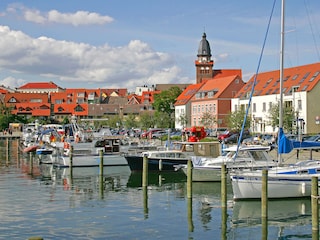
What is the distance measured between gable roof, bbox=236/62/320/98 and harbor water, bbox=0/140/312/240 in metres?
48.0

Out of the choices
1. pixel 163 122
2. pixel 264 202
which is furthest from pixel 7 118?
pixel 264 202

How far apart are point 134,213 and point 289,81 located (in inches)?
2589

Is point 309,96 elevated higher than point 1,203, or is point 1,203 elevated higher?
point 309,96

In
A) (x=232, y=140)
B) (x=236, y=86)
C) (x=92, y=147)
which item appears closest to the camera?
(x=92, y=147)

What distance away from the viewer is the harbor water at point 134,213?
2359 cm

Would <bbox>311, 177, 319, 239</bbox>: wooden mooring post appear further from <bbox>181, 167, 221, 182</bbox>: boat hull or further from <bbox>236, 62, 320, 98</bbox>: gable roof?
<bbox>236, 62, 320, 98</bbox>: gable roof

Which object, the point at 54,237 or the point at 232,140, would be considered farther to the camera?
the point at 232,140

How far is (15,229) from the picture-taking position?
23969 mm

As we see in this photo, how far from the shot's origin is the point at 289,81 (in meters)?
89.0

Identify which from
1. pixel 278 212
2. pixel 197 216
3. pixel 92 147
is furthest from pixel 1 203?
pixel 92 147

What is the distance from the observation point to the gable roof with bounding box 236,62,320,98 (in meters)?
83.3

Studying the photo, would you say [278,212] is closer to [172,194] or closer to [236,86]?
[172,194]

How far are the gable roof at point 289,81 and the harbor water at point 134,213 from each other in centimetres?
4804

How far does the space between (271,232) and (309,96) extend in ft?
196
